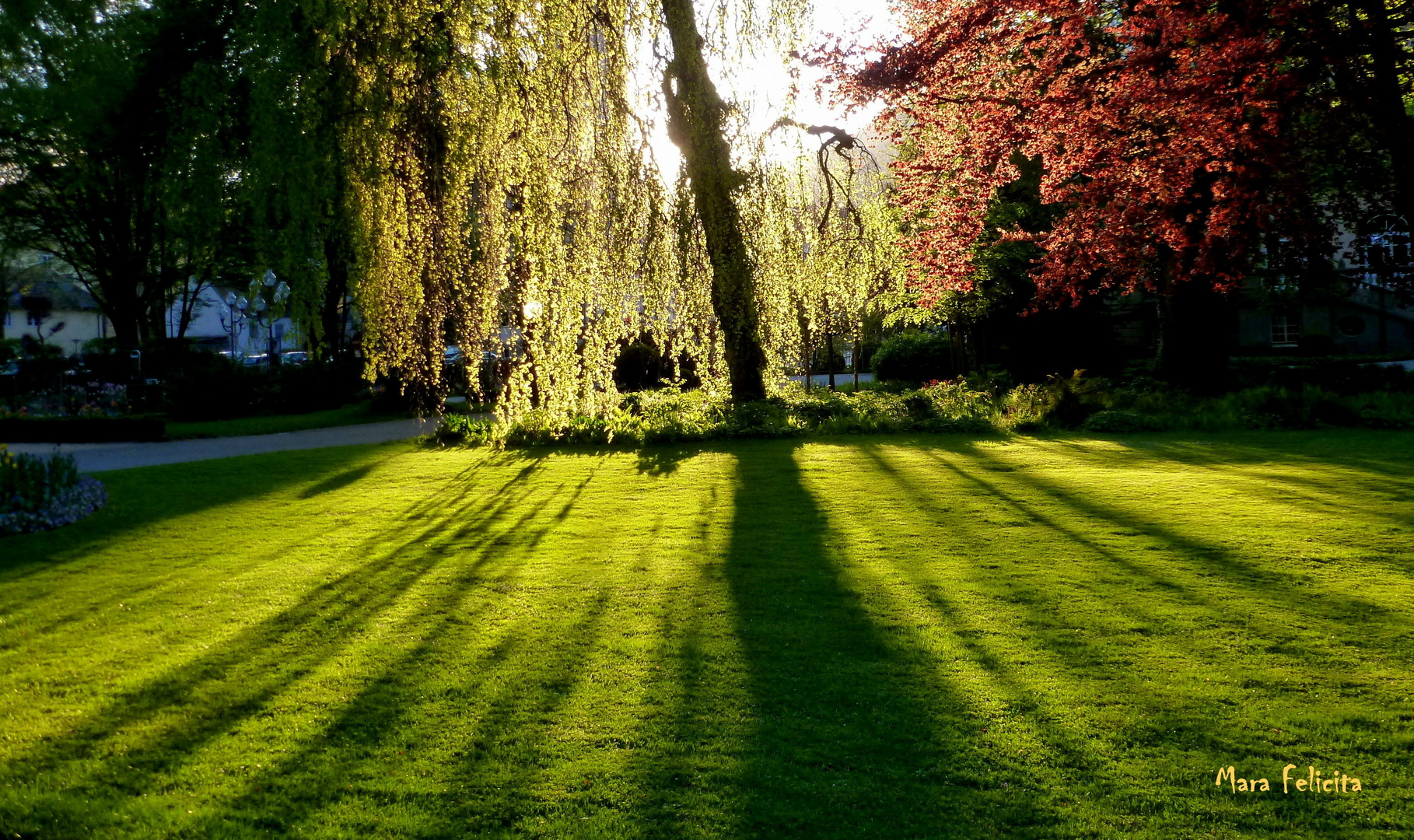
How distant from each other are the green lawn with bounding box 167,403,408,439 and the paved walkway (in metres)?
0.39

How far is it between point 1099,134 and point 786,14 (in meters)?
3.51

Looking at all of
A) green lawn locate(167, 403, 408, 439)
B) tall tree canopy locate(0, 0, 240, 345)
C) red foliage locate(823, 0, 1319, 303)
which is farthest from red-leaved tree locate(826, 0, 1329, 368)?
green lawn locate(167, 403, 408, 439)

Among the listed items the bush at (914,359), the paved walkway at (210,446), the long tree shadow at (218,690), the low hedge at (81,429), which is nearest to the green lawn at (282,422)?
the paved walkway at (210,446)

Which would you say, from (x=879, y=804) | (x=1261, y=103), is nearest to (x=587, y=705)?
(x=879, y=804)

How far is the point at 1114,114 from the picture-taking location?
28.7 feet

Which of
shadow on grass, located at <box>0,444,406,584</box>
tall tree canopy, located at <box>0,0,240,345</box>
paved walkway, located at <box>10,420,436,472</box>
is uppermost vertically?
tall tree canopy, located at <box>0,0,240,345</box>

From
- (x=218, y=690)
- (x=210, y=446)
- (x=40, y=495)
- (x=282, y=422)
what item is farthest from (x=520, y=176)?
(x=282, y=422)

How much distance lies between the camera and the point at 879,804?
10.6 ft

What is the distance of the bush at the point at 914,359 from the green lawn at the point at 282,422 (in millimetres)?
14019

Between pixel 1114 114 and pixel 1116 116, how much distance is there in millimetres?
51

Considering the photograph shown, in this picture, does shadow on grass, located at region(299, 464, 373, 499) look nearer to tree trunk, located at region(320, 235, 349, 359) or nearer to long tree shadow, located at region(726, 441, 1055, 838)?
tree trunk, located at region(320, 235, 349, 359)

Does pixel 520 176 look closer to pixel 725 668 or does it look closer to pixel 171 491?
pixel 725 668

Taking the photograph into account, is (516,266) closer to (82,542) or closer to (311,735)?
(311,735)

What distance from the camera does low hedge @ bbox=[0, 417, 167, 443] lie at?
54.2ft
